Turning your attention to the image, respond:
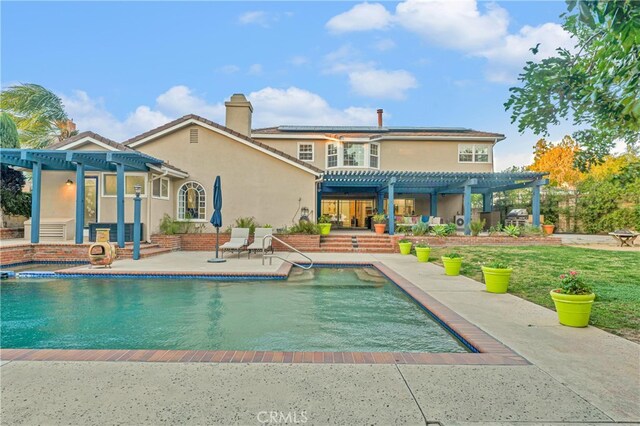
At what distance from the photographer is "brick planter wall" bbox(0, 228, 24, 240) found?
583 inches

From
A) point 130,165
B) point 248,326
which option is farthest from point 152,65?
point 248,326

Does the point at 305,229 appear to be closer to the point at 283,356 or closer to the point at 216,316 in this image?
the point at 216,316

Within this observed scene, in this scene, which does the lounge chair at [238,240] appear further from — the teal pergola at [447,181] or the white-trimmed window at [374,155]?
the white-trimmed window at [374,155]

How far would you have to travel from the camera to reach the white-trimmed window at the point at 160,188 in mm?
13800

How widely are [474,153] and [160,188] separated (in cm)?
1809

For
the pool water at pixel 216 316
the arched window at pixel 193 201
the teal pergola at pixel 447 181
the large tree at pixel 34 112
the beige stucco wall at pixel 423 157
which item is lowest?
the pool water at pixel 216 316

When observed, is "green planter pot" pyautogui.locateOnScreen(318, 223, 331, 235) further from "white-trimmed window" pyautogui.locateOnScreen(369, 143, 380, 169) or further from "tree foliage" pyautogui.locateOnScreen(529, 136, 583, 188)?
"tree foliage" pyautogui.locateOnScreen(529, 136, 583, 188)

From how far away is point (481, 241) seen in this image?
49.9 ft

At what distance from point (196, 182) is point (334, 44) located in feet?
31.1

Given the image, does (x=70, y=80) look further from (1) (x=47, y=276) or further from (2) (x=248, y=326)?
(2) (x=248, y=326)

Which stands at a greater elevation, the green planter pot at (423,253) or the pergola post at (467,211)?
the pergola post at (467,211)

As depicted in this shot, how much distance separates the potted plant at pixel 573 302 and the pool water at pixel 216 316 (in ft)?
5.26

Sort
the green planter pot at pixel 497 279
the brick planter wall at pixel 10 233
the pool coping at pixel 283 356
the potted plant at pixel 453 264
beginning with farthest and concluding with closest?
the brick planter wall at pixel 10 233 < the potted plant at pixel 453 264 < the green planter pot at pixel 497 279 < the pool coping at pixel 283 356

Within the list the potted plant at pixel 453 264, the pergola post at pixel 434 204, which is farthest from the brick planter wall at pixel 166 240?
the pergola post at pixel 434 204
